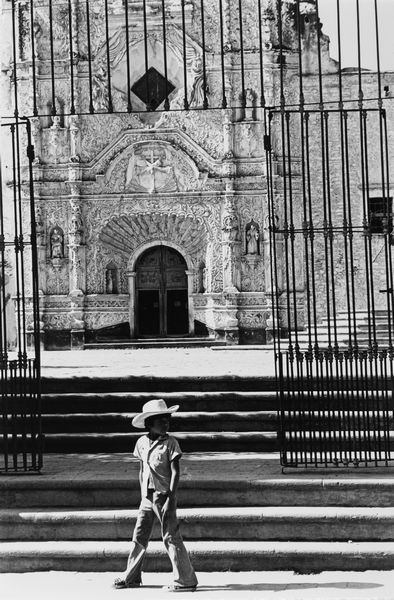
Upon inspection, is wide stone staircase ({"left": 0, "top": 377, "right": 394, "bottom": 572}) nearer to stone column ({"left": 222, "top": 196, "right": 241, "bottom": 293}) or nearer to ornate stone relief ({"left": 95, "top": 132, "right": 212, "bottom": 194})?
stone column ({"left": 222, "top": 196, "right": 241, "bottom": 293})

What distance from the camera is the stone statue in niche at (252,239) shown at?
29.2 metres

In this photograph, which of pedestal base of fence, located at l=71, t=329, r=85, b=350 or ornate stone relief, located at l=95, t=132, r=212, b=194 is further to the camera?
ornate stone relief, located at l=95, t=132, r=212, b=194

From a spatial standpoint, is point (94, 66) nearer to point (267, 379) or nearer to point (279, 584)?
point (267, 379)

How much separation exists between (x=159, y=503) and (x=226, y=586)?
0.76 m

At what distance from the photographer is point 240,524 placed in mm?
9039

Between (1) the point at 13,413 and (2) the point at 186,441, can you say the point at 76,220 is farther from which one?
(1) the point at 13,413

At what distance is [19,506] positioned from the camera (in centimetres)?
959

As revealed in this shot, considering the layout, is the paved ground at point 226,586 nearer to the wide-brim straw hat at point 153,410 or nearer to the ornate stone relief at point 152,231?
the wide-brim straw hat at point 153,410

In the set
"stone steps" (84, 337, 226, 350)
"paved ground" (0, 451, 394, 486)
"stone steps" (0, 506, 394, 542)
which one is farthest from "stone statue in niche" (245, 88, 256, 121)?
"stone steps" (0, 506, 394, 542)

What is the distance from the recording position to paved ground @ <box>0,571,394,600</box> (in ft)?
25.9

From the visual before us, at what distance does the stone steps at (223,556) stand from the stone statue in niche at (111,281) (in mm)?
20923

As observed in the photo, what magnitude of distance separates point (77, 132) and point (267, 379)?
18573 millimetres

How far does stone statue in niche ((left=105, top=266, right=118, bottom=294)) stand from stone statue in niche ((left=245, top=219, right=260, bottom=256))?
11.1 feet

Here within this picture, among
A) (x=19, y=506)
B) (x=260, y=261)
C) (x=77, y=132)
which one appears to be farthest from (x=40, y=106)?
(x=19, y=506)
